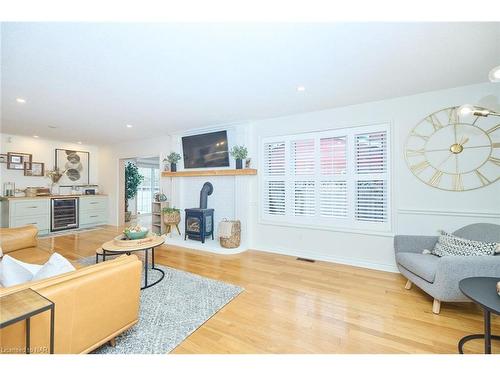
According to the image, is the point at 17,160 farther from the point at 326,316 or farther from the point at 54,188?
the point at 326,316

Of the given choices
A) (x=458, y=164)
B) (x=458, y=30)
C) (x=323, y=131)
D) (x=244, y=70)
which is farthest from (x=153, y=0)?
(x=458, y=164)

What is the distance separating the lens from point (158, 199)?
5.19 m

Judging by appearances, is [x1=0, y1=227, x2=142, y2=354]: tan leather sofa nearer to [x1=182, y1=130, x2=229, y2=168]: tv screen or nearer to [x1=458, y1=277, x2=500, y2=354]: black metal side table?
[x1=458, y1=277, x2=500, y2=354]: black metal side table

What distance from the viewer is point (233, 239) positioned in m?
3.92

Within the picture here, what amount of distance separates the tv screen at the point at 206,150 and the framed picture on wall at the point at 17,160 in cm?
387

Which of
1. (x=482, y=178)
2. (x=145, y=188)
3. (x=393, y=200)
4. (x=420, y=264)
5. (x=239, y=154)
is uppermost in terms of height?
(x=239, y=154)

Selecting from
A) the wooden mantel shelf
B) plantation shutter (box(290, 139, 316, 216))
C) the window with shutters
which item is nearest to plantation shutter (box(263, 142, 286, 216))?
the window with shutters

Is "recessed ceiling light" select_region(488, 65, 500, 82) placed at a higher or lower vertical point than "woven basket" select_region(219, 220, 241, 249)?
Answer: higher

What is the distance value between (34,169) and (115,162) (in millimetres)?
1717

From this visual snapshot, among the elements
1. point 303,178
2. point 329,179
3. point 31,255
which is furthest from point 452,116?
point 31,255

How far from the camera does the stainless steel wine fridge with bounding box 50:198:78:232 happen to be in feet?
17.1

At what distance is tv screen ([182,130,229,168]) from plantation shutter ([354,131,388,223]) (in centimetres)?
237

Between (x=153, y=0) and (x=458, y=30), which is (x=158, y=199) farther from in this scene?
(x=458, y=30)

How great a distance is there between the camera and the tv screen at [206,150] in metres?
4.35
